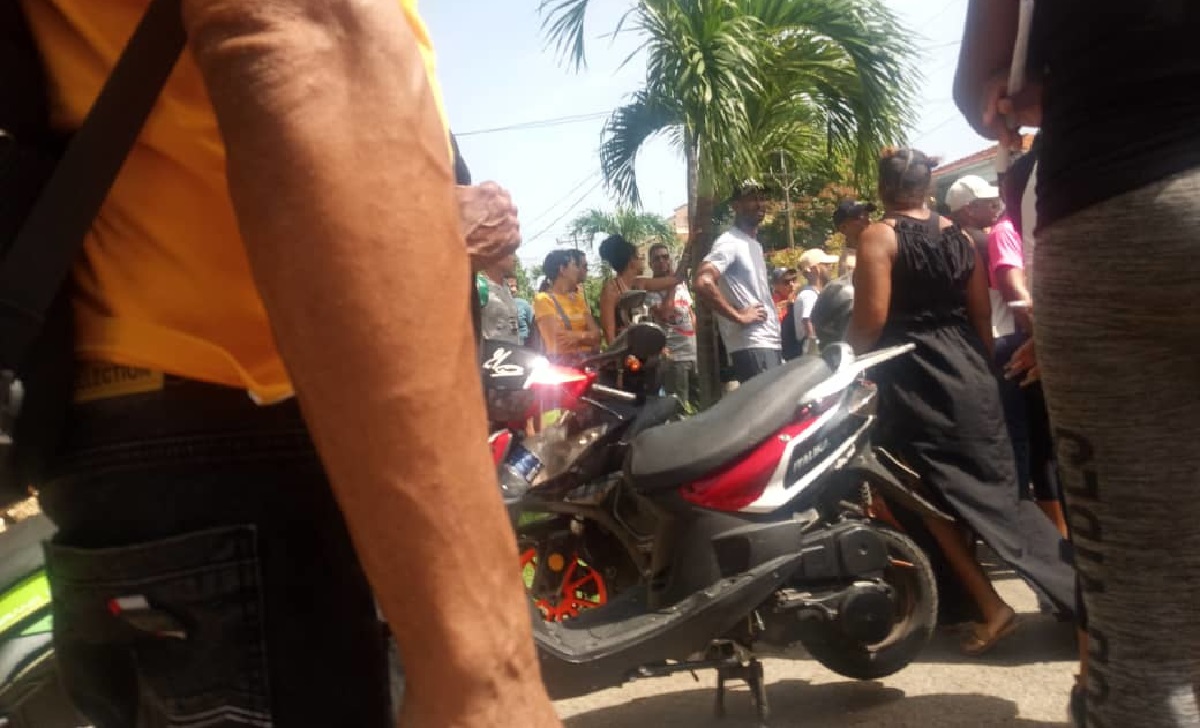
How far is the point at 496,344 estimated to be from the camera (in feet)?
12.0

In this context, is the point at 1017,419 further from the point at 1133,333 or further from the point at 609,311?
the point at 609,311

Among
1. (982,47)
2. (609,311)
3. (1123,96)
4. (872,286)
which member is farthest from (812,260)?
(1123,96)

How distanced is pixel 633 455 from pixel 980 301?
1.72m

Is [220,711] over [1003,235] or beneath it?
over

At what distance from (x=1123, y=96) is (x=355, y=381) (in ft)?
3.14

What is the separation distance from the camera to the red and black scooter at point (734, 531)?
3.18 meters

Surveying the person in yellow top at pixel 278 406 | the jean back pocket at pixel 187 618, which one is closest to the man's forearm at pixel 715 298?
the person in yellow top at pixel 278 406

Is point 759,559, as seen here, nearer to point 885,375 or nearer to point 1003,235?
point 885,375

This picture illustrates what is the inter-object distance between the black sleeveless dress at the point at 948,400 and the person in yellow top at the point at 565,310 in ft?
11.8

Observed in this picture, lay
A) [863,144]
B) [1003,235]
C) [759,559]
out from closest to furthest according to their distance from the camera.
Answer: [759,559]
[1003,235]
[863,144]

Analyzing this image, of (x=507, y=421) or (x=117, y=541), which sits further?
(x=507, y=421)

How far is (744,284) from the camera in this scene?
23.1 ft

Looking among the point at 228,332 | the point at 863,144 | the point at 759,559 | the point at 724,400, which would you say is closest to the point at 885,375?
the point at 724,400

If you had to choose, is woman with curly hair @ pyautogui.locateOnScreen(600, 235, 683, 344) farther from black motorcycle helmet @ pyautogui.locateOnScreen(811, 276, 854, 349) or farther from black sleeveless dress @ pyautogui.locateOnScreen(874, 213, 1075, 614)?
black sleeveless dress @ pyautogui.locateOnScreen(874, 213, 1075, 614)
